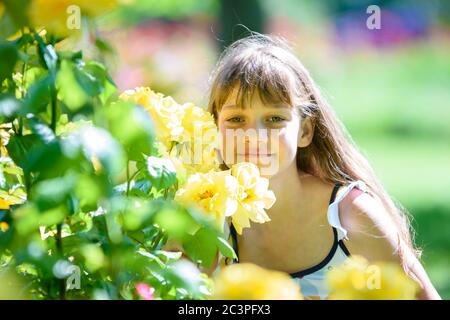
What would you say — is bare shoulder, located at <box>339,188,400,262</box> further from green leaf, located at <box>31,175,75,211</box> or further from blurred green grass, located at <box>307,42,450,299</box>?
blurred green grass, located at <box>307,42,450,299</box>

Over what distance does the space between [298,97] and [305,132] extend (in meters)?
0.12

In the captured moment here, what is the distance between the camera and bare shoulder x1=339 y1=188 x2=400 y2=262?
219cm

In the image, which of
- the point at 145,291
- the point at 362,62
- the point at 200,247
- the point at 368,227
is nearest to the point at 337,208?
the point at 368,227

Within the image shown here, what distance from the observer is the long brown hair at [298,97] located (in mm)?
2318

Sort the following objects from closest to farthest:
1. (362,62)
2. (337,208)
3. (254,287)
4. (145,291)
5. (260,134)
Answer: (254,287), (145,291), (260,134), (337,208), (362,62)

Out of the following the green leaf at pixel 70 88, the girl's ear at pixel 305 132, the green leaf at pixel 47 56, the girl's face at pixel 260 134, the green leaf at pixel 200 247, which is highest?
the green leaf at pixel 47 56

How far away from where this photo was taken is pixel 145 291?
1.20 m

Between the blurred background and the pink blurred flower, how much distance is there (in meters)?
3.78

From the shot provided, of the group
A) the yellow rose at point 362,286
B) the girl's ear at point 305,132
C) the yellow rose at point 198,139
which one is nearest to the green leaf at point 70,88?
the yellow rose at point 362,286

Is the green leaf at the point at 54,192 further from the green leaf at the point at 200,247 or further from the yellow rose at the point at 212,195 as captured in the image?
the yellow rose at the point at 212,195

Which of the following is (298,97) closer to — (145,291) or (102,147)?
(145,291)

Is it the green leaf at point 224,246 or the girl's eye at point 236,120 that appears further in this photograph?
the girl's eye at point 236,120

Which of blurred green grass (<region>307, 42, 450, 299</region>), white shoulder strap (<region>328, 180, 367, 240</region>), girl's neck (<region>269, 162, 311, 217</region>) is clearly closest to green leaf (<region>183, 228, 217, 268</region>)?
white shoulder strap (<region>328, 180, 367, 240</region>)

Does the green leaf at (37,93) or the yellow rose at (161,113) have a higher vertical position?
the green leaf at (37,93)
